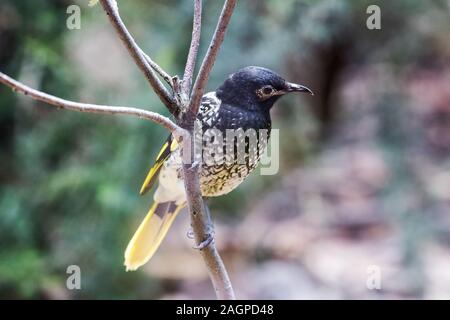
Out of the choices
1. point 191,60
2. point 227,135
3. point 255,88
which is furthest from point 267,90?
point 191,60

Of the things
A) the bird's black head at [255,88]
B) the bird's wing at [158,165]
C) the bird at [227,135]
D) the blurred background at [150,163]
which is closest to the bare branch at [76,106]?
the bird at [227,135]

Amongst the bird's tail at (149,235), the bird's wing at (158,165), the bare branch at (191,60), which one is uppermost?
the bare branch at (191,60)

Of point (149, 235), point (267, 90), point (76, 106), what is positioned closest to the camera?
point (76, 106)

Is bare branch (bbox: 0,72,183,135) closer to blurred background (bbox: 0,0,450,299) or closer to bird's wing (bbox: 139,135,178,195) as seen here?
bird's wing (bbox: 139,135,178,195)

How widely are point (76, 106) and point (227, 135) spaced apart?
2.27 ft

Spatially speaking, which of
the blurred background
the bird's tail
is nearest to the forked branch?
the bird's tail

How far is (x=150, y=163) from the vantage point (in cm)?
356

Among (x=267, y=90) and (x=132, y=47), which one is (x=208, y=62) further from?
(x=267, y=90)

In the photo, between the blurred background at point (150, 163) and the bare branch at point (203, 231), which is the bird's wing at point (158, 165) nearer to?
the bare branch at point (203, 231)

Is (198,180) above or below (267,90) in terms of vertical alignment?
below

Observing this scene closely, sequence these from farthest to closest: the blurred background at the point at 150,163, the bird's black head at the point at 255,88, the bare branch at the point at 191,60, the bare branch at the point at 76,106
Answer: the blurred background at the point at 150,163
the bird's black head at the point at 255,88
the bare branch at the point at 191,60
the bare branch at the point at 76,106

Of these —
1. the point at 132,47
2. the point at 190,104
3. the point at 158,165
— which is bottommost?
the point at 158,165

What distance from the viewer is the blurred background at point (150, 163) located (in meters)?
3.69
